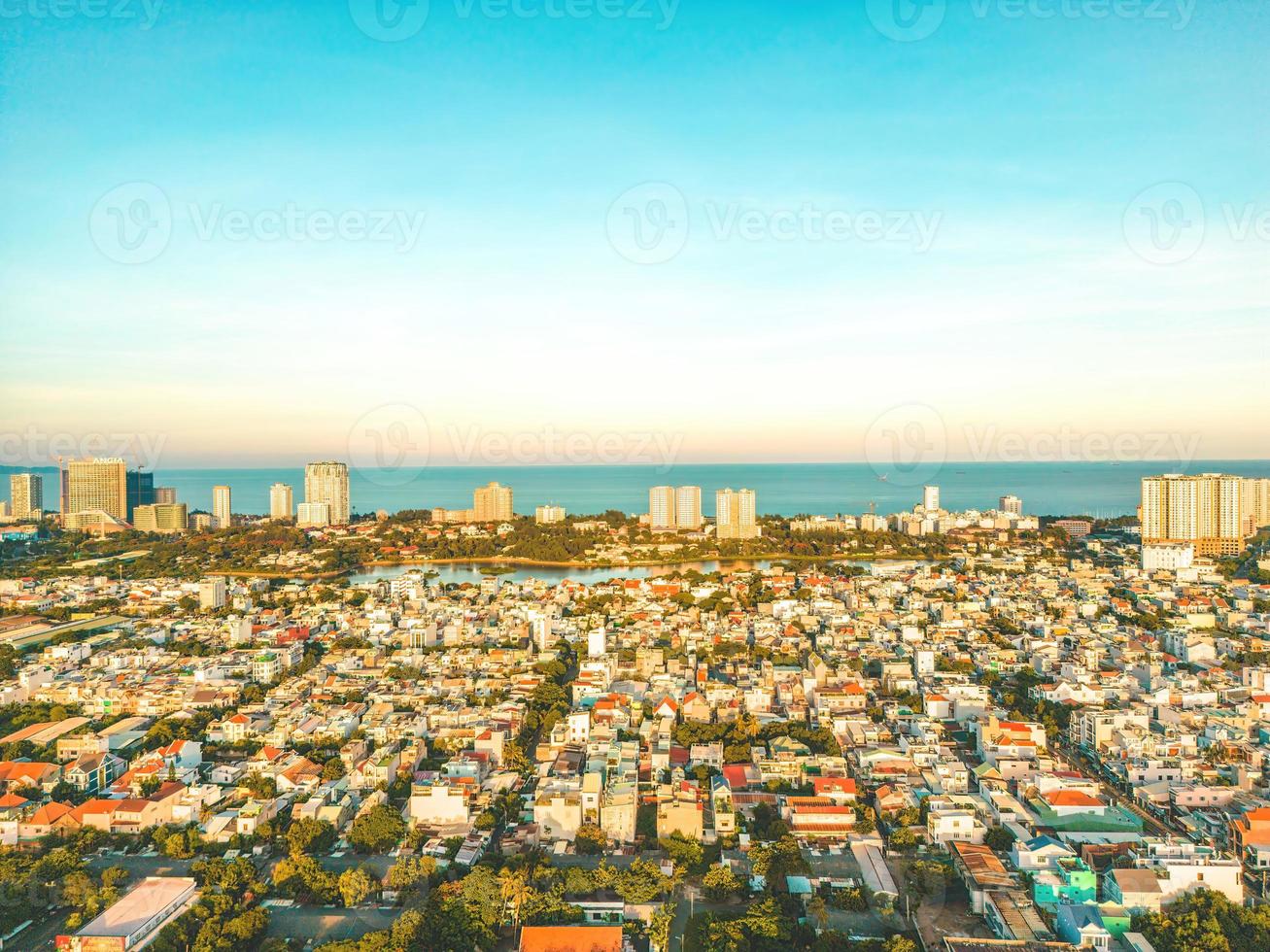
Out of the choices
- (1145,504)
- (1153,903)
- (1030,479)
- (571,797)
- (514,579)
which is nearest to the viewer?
(1153,903)

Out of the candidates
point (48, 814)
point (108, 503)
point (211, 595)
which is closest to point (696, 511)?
point (211, 595)

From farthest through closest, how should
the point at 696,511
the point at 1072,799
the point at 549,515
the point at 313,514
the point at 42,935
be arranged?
the point at 313,514
the point at 549,515
the point at 696,511
the point at 1072,799
the point at 42,935

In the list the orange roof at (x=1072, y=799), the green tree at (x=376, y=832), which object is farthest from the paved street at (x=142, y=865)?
the orange roof at (x=1072, y=799)

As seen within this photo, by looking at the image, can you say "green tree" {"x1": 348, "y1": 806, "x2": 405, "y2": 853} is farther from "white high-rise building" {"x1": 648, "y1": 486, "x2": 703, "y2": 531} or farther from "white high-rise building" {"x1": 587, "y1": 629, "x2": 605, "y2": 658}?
"white high-rise building" {"x1": 648, "y1": 486, "x2": 703, "y2": 531}

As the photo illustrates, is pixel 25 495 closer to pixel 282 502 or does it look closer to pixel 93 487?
pixel 93 487

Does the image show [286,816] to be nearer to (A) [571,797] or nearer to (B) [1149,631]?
(A) [571,797]

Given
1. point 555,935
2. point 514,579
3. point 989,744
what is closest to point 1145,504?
point 514,579
